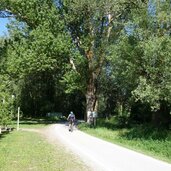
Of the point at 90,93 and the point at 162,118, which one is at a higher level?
the point at 90,93

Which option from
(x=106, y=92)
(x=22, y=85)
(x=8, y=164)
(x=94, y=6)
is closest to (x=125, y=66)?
(x=94, y=6)

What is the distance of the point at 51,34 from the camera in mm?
44781

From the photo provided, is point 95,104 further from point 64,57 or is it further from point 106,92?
point 106,92

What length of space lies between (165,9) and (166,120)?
10.8 m

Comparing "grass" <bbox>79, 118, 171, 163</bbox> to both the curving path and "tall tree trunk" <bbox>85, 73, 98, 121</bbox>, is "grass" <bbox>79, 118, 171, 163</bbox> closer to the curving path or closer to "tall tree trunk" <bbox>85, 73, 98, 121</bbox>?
the curving path

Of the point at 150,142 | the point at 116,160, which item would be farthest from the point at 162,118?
the point at 116,160

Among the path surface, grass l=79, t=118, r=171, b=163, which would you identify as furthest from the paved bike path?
grass l=79, t=118, r=171, b=163

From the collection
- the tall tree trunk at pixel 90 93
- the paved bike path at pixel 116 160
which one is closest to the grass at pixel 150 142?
the paved bike path at pixel 116 160

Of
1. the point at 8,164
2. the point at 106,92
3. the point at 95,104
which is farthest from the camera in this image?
the point at 106,92

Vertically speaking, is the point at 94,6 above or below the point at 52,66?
above

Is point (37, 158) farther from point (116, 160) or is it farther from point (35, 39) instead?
point (35, 39)

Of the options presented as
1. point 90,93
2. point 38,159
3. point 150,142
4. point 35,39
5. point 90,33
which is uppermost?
point 90,33

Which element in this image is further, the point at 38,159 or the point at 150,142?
the point at 150,142

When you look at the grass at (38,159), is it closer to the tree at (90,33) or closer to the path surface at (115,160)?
the path surface at (115,160)
